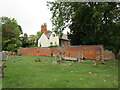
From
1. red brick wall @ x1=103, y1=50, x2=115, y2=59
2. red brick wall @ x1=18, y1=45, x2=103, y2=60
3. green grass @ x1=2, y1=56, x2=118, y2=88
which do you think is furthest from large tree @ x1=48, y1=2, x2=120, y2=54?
green grass @ x1=2, y1=56, x2=118, y2=88

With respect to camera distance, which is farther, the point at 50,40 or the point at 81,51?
the point at 50,40

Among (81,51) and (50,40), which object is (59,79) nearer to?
(81,51)

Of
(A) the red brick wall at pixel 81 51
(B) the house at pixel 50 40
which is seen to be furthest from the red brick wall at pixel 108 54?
(B) the house at pixel 50 40

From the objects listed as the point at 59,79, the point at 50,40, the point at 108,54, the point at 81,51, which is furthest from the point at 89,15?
the point at 50,40

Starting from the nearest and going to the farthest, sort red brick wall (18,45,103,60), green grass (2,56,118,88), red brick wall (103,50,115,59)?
green grass (2,56,118,88), red brick wall (18,45,103,60), red brick wall (103,50,115,59)

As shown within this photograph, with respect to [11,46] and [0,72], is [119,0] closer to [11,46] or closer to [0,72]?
[0,72]

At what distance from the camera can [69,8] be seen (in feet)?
39.4

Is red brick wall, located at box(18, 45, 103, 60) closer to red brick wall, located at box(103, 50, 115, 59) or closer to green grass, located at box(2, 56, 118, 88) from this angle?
red brick wall, located at box(103, 50, 115, 59)

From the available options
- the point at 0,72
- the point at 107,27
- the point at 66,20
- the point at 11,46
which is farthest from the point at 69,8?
the point at 11,46

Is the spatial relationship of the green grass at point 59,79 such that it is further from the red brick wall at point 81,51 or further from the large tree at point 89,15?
the red brick wall at point 81,51

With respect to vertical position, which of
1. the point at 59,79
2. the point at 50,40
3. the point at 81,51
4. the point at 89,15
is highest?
the point at 89,15

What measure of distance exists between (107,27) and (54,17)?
21.3ft

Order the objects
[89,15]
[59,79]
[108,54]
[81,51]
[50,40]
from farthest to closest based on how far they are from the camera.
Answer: [50,40] → [108,54] → [81,51] → [89,15] → [59,79]

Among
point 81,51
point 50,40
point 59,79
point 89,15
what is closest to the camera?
point 59,79
